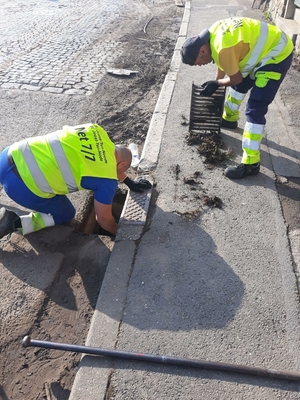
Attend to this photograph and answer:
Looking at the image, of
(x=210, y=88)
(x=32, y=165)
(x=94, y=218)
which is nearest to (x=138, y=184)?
(x=94, y=218)

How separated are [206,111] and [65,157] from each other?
2.37m

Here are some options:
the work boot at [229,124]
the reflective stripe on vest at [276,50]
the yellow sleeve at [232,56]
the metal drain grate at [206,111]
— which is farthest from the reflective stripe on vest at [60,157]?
the work boot at [229,124]

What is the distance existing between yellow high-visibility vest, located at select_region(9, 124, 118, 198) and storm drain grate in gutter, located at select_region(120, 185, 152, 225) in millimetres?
601

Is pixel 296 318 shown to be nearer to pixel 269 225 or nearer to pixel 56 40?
pixel 269 225

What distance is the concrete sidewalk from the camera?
2.36 m

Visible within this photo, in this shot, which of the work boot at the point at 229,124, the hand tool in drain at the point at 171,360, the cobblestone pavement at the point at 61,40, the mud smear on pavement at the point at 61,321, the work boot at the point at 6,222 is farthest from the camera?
the cobblestone pavement at the point at 61,40

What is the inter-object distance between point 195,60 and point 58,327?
3.11 meters

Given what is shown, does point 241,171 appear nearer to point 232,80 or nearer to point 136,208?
point 232,80

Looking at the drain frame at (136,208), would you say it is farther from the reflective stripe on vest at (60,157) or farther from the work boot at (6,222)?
the work boot at (6,222)

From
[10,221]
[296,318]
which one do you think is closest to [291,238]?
[296,318]

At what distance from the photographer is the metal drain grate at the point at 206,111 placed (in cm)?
460

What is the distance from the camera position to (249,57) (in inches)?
150

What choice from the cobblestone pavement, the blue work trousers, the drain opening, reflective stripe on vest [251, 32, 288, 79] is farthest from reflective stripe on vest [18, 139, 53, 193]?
the cobblestone pavement

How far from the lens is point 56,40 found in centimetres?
910
